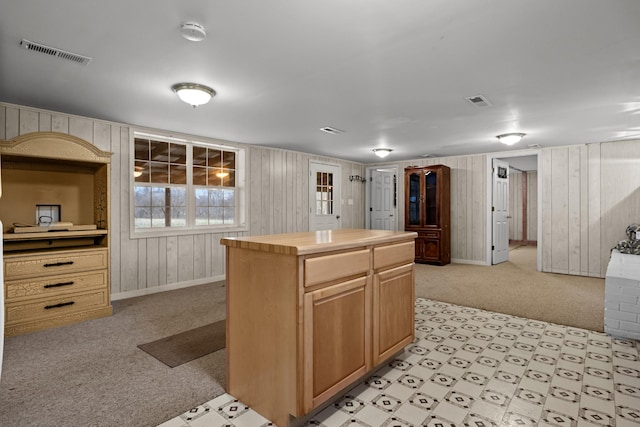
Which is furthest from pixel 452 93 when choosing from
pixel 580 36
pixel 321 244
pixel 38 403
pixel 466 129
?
pixel 38 403

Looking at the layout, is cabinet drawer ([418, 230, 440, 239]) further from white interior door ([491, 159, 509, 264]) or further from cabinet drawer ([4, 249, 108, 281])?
cabinet drawer ([4, 249, 108, 281])

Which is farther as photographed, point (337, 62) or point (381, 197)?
point (381, 197)

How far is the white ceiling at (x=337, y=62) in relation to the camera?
6.76 ft

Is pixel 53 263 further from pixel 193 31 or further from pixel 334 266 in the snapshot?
pixel 334 266

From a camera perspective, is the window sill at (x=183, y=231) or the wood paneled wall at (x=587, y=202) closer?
the window sill at (x=183, y=231)

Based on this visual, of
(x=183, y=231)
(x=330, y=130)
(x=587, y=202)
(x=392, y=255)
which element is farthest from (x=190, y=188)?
(x=587, y=202)

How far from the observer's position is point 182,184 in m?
5.23

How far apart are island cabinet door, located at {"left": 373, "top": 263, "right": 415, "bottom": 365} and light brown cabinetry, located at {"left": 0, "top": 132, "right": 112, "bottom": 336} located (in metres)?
3.05

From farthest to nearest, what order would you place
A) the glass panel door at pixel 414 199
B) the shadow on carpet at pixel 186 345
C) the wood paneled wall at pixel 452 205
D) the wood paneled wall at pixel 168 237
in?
the glass panel door at pixel 414 199 < the wood paneled wall at pixel 452 205 < the wood paneled wall at pixel 168 237 < the shadow on carpet at pixel 186 345

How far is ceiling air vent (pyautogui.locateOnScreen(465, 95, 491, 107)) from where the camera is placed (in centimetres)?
350

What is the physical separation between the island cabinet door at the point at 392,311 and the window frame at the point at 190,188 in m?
3.55

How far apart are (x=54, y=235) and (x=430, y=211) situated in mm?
6032

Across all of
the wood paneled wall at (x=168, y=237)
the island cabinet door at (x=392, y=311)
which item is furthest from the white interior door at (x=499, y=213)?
the island cabinet door at (x=392, y=311)

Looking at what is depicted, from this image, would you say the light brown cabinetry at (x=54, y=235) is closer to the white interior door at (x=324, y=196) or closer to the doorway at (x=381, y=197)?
the white interior door at (x=324, y=196)
